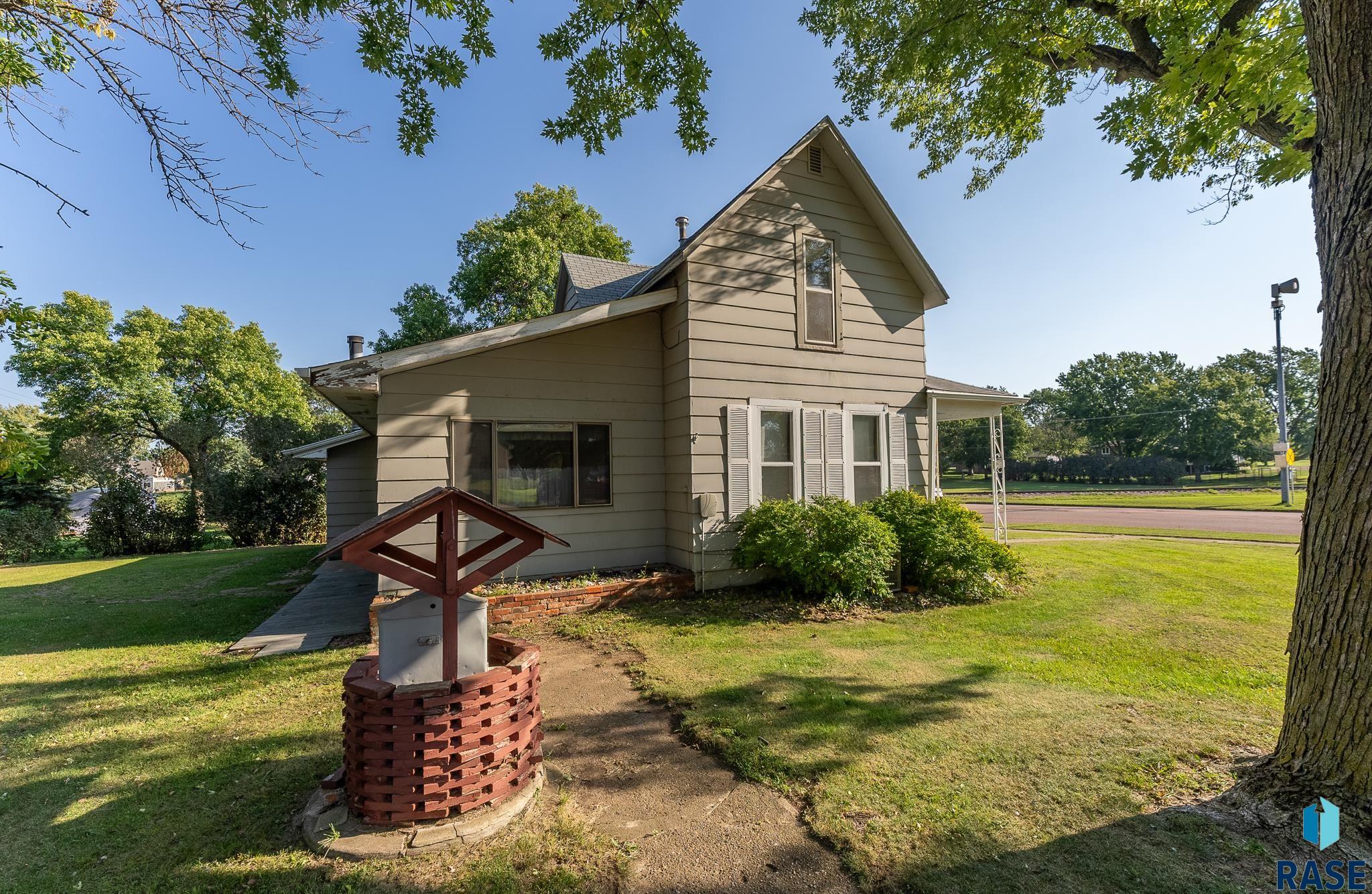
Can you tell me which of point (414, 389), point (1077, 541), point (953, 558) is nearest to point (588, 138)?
point (414, 389)

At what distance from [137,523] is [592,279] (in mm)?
15304

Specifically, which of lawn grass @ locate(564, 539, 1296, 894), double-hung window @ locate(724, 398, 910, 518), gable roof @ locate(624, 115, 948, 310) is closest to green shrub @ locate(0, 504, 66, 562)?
lawn grass @ locate(564, 539, 1296, 894)

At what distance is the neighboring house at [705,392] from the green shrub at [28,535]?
1365 cm

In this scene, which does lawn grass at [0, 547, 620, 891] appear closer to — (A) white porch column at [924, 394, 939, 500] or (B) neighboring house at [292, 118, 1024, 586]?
(B) neighboring house at [292, 118, 1024, 586]

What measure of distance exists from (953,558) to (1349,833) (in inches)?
201

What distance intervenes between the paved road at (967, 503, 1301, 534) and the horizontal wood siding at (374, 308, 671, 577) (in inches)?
563

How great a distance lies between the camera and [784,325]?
26.5 ft

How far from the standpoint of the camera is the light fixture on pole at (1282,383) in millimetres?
17133

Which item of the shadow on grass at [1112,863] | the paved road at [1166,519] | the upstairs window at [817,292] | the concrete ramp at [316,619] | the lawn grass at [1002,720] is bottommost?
the paved road at [1166,519]

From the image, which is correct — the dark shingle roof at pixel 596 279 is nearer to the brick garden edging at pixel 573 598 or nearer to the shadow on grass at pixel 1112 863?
the brick garden edging at pixel 573 598

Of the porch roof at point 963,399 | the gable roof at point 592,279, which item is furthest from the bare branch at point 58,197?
the porch roof at point 963,399

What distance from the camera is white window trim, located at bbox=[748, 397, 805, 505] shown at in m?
7.71

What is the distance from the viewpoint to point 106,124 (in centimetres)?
409

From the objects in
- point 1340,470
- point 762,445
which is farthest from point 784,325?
point 1340,470
